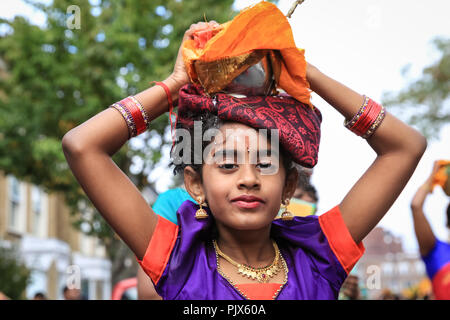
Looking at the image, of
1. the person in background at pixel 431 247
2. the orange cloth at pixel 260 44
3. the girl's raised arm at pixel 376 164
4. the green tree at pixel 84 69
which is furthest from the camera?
the green tree at pixel 84 69

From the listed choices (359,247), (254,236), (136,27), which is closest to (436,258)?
(359,247)

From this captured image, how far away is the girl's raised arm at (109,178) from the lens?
1.91 metres

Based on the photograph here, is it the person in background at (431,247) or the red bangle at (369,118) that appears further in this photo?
the person in background at (431,247)

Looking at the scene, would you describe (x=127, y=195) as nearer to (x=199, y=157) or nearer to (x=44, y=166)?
(x=199, y=157)

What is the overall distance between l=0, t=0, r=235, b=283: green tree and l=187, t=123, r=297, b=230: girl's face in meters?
8.99

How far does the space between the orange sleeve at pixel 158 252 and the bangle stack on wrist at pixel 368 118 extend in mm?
833

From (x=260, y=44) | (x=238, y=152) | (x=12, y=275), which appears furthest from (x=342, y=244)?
(x=12, y=275)

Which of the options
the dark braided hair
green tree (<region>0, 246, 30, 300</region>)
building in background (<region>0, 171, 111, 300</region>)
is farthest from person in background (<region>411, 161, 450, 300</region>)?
building in background (<region>0, 171, 111, 300</region>)

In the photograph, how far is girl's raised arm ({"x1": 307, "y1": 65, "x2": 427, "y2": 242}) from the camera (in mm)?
2064

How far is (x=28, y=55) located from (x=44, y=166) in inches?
104

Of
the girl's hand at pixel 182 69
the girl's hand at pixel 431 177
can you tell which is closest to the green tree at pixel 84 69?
the girl's hand at pixel 431 177

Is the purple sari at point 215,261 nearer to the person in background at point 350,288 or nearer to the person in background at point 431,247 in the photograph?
the person in background at point 431,247

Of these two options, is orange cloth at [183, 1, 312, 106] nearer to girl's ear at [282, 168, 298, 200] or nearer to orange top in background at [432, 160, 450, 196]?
girl's ear at [282, 168, 298, 200]

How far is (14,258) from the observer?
15.1 m
